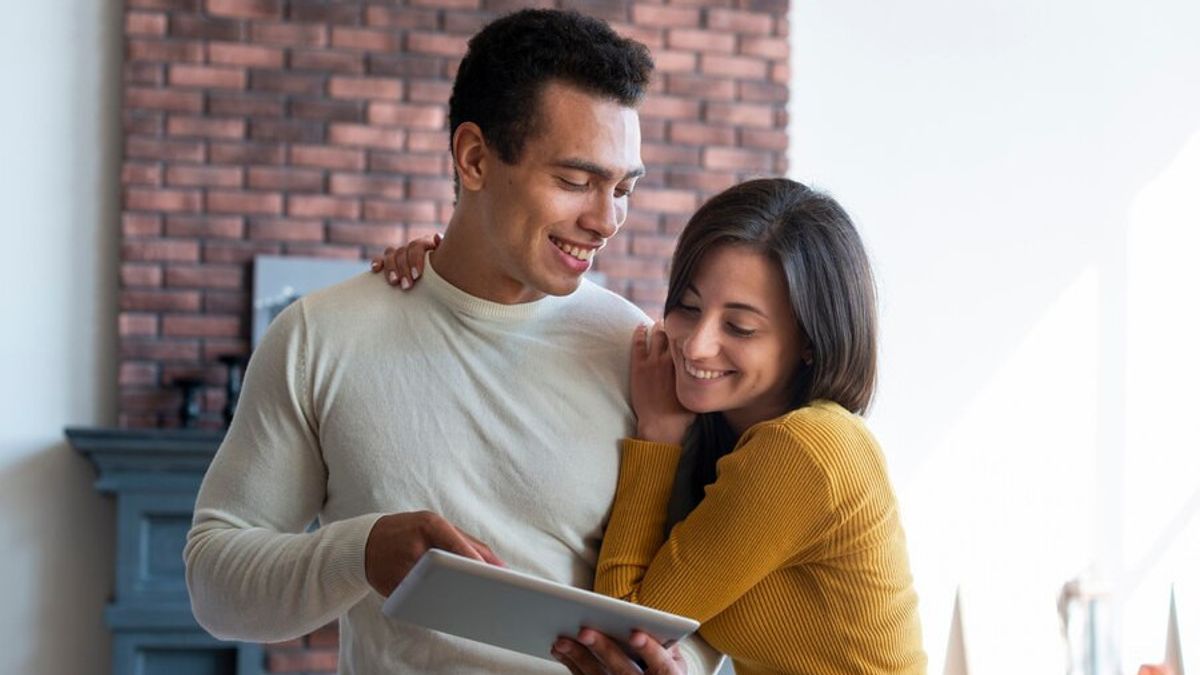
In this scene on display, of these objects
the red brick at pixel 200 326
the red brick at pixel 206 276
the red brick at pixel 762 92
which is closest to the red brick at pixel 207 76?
the red brick at pixel 206 276

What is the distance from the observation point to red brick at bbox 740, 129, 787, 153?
512cm

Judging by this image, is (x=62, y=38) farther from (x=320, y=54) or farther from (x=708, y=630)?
(x=708, y=630)

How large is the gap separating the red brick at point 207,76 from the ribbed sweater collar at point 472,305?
2961 mm

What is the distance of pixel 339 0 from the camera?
4.79 meters

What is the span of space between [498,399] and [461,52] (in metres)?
3.11

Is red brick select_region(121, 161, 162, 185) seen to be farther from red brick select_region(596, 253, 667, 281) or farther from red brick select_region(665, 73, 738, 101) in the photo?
red brick select_region(665, 73, 738, 101)

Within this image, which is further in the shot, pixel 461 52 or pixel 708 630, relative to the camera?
pixel 461 52

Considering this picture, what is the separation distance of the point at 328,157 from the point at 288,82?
0.26m

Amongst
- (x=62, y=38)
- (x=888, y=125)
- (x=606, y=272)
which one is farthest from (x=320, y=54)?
(x=888, y=125)

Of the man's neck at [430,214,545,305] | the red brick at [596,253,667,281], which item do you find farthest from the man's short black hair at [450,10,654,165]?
the red brick at [596,253,667,281]

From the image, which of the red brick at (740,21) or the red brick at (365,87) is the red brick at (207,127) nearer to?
the red brick at (365,87)

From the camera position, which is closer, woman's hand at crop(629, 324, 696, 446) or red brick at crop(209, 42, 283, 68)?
woman's hand at crop(629, 324, 696, 446)

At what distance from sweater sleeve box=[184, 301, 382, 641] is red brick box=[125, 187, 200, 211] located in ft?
A: 9.62

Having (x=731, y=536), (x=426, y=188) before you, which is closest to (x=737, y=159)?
(x=426, y=188)
